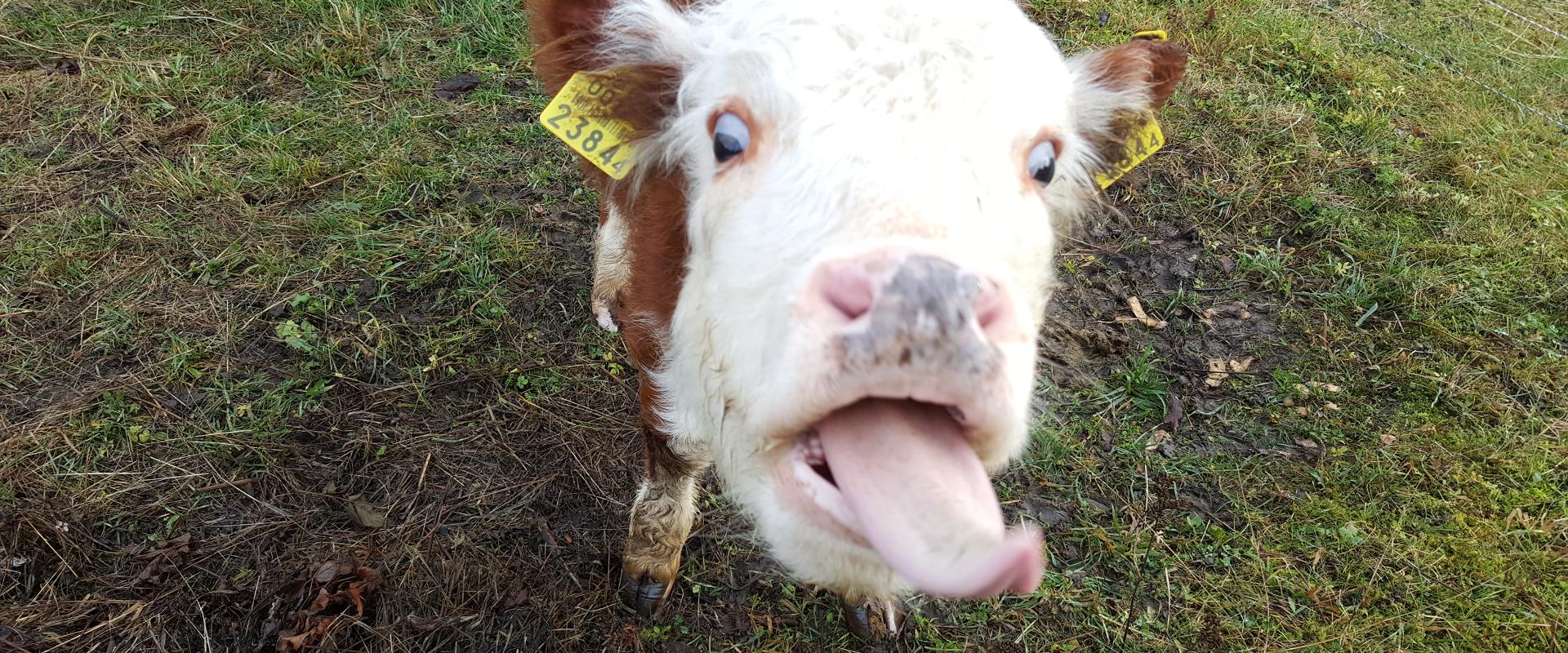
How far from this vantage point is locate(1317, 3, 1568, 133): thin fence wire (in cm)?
579

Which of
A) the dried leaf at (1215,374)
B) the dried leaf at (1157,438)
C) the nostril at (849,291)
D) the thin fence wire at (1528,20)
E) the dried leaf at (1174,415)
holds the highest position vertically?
the nostril at (849,291)

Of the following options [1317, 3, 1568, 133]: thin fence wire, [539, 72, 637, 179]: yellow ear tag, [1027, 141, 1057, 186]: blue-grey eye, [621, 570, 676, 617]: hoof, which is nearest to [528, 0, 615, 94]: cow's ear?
[539, 72, 637, 179]: yellow ear tag

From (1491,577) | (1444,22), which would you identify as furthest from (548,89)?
(1444,22)

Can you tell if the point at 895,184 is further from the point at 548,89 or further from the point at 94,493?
the point at 94,493

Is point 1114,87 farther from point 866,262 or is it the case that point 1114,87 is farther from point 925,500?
point 925,500

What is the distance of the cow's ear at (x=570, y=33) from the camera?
232 cm

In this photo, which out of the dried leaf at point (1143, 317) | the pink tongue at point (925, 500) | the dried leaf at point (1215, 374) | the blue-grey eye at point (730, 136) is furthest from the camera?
the dried leaf at point (1143, 317)

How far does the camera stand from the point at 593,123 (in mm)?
2307

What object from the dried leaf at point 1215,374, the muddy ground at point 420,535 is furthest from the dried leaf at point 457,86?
the dried leaf at point 1215,374

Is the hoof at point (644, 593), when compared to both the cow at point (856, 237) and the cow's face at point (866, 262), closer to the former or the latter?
the cow at point (856, 237)

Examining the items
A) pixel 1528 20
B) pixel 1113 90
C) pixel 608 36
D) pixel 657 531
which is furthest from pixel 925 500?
pixel 1528 20

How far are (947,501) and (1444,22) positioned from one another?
7999mm

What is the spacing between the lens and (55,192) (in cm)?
409

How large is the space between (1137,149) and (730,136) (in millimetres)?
1502
